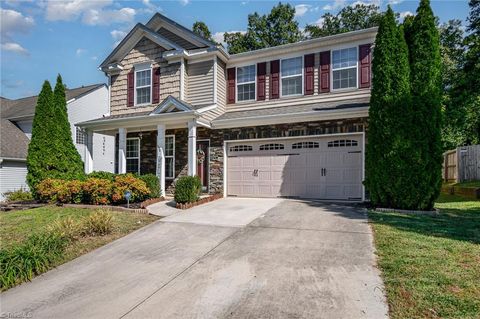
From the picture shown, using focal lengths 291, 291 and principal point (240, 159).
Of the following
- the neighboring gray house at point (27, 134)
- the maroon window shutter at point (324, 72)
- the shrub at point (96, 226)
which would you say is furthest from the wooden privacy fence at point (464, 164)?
the neighboring gray house at point (27, 134)

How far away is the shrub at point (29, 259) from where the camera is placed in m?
4.18

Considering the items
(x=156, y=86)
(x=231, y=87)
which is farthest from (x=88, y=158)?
(x=231, y=87)

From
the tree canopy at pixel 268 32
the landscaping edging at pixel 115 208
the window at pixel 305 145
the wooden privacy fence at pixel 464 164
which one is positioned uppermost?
the tree canopy at pixel 268 32

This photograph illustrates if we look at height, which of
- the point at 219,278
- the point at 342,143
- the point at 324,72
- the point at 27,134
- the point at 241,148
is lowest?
the point at 219,278

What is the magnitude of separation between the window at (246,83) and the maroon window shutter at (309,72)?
2.24m

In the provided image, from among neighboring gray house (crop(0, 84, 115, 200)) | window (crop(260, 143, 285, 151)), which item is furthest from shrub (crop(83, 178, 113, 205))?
window (crop(260, 143, 285, 151))

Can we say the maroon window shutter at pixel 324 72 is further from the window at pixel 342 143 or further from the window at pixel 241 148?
the window at pixel 241 148

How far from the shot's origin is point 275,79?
475 inches

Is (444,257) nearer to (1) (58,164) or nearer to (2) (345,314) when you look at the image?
(2) (345,314)

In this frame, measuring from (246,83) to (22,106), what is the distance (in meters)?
16.3

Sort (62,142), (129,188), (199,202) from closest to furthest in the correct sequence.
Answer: (129,188) → (199,202) → (62,142)

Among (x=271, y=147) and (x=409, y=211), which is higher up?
(x=271, y=147)

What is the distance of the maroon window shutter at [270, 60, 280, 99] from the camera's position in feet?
39.4

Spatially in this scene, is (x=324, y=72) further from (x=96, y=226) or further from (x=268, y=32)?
(x=268, y=32)
